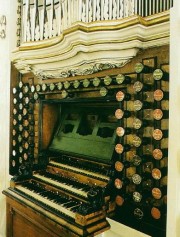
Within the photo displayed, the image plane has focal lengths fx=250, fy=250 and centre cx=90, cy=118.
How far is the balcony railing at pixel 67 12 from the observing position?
2658mm

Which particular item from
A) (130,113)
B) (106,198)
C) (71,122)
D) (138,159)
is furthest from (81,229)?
(71,122)

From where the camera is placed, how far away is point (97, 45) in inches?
111

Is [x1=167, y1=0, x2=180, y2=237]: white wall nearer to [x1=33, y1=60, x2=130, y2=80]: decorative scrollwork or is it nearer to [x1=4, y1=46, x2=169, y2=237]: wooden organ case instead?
[x1=4, y1=46, x2=169, y2=237]: wooden organ case

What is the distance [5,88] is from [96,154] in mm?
2275

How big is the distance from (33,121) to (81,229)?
2.23 meters

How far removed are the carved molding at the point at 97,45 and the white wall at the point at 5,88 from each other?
31.5 inches

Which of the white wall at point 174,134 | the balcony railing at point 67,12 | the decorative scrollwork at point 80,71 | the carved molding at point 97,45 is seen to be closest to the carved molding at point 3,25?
the balcony railing at point 67,12

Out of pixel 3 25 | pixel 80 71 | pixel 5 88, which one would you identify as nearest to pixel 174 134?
pixel 80 71

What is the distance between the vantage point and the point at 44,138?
4066 millimetres

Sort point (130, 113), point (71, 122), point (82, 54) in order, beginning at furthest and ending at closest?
point (71, 122) → point (82, 54) → point (130, 113)

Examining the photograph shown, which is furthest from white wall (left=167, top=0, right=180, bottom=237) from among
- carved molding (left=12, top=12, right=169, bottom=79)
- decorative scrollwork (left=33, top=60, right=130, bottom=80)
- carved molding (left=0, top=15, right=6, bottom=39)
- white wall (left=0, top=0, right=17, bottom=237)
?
carved molding (left=0, top=15, right=6, bottom=39)

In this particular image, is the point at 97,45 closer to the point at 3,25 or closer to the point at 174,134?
the point at 174,134

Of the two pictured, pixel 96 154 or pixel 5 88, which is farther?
pixel 5 88

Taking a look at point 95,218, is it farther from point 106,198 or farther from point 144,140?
point 144,140
